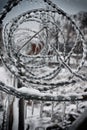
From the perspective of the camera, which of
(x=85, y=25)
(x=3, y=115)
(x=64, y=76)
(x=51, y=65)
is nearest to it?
(x=3, y=115)

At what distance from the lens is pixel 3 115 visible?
453cm

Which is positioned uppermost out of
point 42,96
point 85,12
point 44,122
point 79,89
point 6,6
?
point 85,12

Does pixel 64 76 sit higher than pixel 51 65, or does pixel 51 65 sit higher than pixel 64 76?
pixel 51 65

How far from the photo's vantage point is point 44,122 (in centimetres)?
510

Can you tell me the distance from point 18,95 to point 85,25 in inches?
1107

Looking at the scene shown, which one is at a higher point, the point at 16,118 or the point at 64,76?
the point at 64,76

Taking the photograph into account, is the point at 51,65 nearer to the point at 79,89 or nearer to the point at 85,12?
the point at 79,89

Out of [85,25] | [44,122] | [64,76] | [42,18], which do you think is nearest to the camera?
[44,122]

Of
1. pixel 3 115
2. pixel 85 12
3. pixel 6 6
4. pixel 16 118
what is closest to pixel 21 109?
pixel 16 118

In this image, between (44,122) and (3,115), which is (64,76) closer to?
(44,122)

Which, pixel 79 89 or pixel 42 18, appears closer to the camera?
pixel 42 18

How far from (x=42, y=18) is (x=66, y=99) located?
5.31 metres

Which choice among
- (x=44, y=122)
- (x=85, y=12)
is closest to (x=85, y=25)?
(x=85, y=12)

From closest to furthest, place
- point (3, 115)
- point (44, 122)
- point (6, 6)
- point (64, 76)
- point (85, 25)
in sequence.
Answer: point (6, 6) → point (3, 115) → point (44, 122) → point (64, 76) → point (85, 25)
